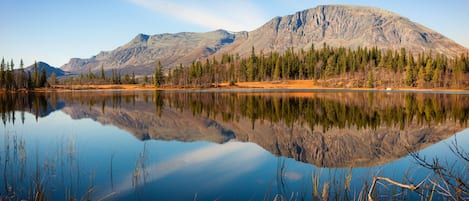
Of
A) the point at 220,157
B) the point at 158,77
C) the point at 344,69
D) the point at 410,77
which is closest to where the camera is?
the point at 220,157

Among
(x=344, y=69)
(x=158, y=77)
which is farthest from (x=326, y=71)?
(x=158, y=77)

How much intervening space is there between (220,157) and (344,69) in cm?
13314

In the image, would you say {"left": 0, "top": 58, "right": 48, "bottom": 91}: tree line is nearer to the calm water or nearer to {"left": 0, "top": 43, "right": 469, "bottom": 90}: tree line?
{"left": 0, "top": 43, "right": 469, "bottom": 90}: tree line

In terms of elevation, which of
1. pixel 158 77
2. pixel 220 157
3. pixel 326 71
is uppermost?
pixel 326 71

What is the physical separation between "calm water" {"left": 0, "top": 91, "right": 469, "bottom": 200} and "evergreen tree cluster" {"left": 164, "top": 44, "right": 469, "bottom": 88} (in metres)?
101

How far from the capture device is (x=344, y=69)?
138 metres

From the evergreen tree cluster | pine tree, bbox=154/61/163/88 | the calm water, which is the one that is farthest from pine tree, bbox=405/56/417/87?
the calm water

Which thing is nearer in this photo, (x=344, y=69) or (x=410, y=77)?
(x=410, y=77)

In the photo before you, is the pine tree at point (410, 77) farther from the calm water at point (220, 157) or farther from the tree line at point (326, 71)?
the calm water at point (220, 157)

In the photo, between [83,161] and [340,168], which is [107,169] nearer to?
[83,161]

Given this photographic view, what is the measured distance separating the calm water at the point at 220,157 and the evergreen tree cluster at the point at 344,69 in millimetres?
100684

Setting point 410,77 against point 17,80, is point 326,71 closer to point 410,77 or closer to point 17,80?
point 410,77

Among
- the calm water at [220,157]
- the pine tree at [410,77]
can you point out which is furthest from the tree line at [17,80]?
the pine tree at [410,77]

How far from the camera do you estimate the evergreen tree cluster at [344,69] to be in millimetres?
115562
